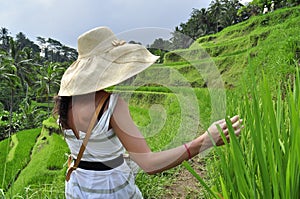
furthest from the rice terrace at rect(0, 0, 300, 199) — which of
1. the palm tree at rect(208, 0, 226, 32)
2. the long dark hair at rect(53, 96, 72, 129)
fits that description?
the palm tree at rect(208, 0, 226, 32)

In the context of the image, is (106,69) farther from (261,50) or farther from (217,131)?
(261,50)

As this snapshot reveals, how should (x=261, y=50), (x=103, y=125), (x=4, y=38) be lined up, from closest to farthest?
(x=103, y=125), (x=261, y=50), (x=4, y=38)

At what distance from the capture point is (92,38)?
96 centimetres

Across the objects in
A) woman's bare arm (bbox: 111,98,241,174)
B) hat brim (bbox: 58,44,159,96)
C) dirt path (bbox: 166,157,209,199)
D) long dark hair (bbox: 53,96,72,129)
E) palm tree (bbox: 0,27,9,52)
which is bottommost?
dirt path (bbox: 166,157,209,199)

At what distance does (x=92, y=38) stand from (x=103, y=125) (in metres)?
0.28

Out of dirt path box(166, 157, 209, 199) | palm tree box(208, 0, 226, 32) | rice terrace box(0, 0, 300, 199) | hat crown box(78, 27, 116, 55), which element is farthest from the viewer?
palm tree box(208, 0, 226, 32)

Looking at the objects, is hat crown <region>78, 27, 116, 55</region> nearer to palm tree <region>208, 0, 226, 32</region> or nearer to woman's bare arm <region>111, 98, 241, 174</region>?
woman's bare arm <region>111, 98, 241, 174</region>

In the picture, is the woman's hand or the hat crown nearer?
the woman's hand

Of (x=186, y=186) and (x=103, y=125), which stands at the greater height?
(x=103, y=125)

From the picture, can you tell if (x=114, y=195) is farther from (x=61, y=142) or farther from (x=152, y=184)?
(x=61, y=142)

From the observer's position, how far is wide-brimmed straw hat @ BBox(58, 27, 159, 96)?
92 centimetres

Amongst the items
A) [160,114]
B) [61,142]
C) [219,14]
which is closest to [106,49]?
[160,114]

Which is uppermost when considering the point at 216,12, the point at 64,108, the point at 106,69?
the point at 216,12

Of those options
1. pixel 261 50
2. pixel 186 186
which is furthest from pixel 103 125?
pixel 261 50
